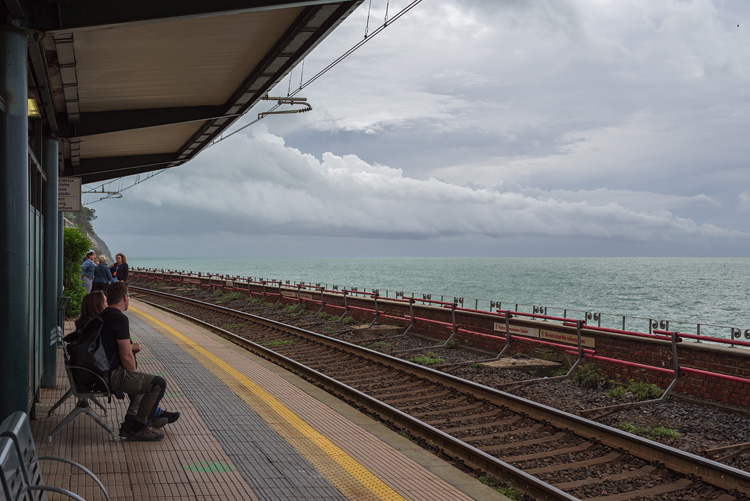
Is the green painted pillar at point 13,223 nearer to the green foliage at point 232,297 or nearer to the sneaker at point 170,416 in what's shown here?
the sneaker at point 170,416

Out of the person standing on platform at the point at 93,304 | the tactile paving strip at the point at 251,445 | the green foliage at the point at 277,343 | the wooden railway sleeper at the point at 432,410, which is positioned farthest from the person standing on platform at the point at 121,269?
the person standing on platform at the point at 93,304

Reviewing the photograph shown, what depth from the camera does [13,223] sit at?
5.84m

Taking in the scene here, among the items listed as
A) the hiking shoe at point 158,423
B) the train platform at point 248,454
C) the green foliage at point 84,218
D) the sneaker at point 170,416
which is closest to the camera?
the train platform at point 248,454

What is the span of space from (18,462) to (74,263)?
52.0 ft

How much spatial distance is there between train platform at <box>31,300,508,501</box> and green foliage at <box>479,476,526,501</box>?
31 cm

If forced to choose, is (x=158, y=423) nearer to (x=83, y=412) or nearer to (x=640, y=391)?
(x=83, y=412)

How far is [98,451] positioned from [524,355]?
9414mm

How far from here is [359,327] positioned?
61.3 ft

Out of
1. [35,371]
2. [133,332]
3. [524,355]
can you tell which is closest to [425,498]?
[35,371]

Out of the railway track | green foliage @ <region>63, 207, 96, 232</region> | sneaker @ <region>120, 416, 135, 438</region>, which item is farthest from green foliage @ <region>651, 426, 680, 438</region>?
green foliage @ <region>63, 207, 96, 232</region>

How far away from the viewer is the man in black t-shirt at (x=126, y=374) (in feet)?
20.8

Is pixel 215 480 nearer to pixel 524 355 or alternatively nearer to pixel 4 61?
pixel 4 61

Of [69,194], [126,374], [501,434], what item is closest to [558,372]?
[501,434]

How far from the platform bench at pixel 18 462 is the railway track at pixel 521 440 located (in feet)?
14.4
